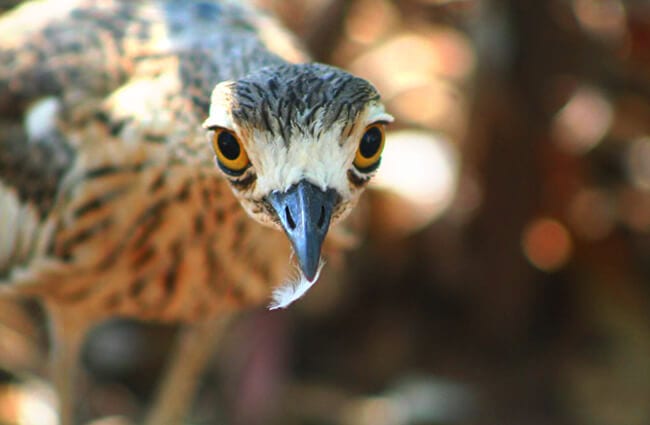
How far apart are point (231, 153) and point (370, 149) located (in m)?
0.23

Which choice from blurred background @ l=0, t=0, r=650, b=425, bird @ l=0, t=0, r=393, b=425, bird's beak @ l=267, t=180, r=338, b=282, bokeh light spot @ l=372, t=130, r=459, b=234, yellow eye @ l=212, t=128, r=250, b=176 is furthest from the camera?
bokeh light spot @ l=372, t=130, r=459, b=234

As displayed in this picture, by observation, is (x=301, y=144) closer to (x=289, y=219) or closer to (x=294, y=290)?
(x=289, y=219)

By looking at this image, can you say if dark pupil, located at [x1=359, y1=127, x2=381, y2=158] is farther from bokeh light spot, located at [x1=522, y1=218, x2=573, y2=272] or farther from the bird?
bokeh light spot, located at [x1=522, y1=218, x2=573, y2=272]

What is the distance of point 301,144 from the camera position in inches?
67.1

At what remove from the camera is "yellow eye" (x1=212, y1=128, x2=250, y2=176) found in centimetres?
175

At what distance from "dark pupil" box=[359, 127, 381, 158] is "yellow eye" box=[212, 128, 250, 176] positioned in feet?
0.62

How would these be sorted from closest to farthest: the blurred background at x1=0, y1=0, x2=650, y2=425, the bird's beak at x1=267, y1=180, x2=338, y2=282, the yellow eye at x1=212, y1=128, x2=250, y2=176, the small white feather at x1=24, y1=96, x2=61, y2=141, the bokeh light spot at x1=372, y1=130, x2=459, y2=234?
the bird's beak at x1=267, y1=180, x2=338, y2=282 < the yellow eye at x1=212, y1=128, x2=250, y2=176 < the small white feather at x1=24, y1=96, x2=61, y2=141 < the blurred background at x1=0, y1=0, x2=650, y2=425 < the bokeh light spot at x1=372, y1=130, x2=459, y2=234

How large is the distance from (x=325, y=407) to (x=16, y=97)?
5.34 feet

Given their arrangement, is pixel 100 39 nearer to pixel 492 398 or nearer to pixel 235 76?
pixel 235 76

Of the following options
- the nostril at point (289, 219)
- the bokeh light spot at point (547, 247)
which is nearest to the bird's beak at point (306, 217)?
the nostril at point (289, 219)

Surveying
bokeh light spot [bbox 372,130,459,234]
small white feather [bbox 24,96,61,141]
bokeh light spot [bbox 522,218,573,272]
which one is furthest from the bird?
bokeh light spot [bbox 522,218,573,272]

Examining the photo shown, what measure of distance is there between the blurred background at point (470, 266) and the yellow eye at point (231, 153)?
178 cm

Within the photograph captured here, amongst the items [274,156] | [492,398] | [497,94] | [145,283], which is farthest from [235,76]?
[492,398]

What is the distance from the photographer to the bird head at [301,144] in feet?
5.53
